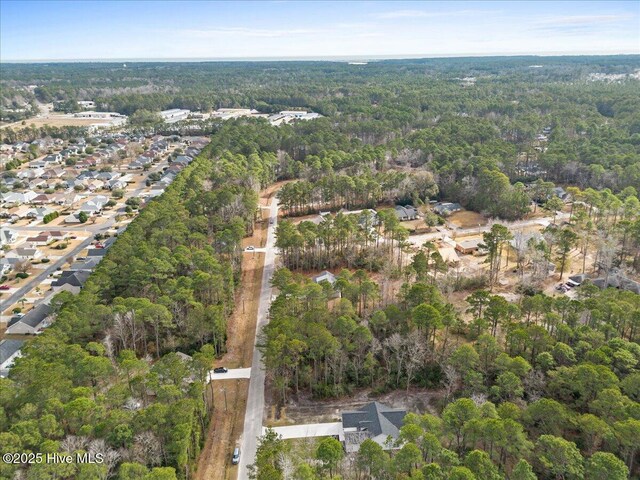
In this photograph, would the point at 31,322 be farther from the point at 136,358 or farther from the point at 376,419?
the point at 376,419

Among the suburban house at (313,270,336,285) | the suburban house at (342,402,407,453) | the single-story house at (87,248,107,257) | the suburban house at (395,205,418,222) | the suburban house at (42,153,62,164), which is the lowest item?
the suburban house at (342,402,407,453)

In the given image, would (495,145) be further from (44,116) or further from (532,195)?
(44,116)

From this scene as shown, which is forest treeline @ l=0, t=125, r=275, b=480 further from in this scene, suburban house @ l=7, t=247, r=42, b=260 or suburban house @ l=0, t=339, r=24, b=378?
suburban house @ l=7, t=247, r=42, b=260

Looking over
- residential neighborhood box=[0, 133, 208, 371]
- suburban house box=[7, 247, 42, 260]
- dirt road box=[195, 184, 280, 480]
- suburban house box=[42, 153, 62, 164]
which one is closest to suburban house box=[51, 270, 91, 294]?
residential neighborhood box=[0, 133, 208, 371]

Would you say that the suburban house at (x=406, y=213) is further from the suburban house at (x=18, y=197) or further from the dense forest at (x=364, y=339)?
the suburban house at (x=18, y=197)

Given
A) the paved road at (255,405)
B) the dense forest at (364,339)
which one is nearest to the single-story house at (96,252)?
the dense forest at (364,339)
